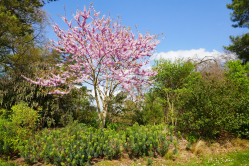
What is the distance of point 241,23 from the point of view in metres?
14.4

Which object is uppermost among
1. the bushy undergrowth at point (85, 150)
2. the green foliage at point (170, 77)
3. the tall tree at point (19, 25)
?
the tall tree at point (19, 25)

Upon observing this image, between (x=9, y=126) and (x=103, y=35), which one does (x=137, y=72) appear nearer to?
(x=103, y=35)

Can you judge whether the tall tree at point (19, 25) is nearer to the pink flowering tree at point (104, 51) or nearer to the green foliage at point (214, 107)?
the pink flowering tree at point (104, 51)

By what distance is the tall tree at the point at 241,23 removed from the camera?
13633 mm

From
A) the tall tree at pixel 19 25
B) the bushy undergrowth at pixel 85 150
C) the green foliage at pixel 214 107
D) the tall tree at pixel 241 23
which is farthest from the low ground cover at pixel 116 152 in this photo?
the tall tree at pixel 241 23

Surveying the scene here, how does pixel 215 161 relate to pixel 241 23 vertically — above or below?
below

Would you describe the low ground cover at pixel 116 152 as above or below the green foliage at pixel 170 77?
below

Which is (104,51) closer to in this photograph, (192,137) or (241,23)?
(192,137)

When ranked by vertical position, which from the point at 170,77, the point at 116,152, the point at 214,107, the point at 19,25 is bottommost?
the point at 116,152

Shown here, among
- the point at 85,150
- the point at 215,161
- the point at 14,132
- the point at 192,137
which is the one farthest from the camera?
the point at 192,137

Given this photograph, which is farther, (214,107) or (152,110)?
(152,110)

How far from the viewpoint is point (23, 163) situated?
4.75 metres

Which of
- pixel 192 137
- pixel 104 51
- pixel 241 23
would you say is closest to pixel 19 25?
pixel 104 51

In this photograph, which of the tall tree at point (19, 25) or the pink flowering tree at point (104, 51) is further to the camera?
the tall tree at point (19, 25)
